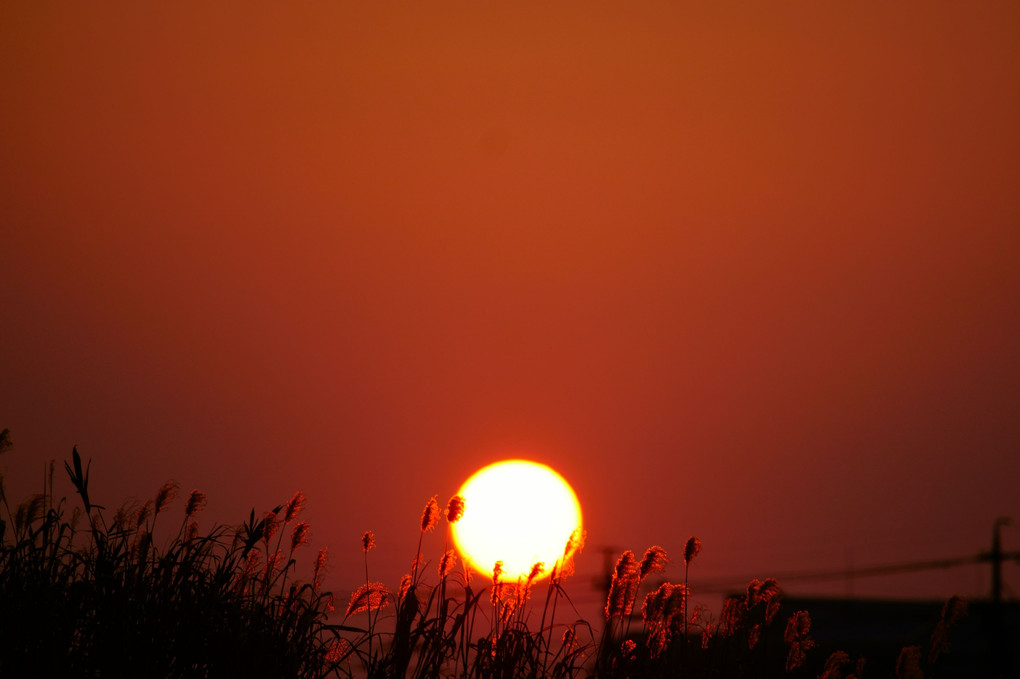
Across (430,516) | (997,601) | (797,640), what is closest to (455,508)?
(430,516)

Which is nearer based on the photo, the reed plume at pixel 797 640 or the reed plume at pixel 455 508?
the reed plume at pixel 455 508

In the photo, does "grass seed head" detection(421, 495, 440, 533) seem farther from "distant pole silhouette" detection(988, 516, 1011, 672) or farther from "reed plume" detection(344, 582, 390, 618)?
"distant pole silhouette" detection(988, 516, 1011, 672)

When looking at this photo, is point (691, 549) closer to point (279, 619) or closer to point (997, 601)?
point (279, 619)

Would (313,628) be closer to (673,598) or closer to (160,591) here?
(160,591)

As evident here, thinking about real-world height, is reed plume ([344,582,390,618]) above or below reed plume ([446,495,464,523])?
below

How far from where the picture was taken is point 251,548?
4.95 m

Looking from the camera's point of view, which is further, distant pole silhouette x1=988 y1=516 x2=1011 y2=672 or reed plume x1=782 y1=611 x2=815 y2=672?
distant pole silhouette x1=988 y1=516 x2=1011 y2=672

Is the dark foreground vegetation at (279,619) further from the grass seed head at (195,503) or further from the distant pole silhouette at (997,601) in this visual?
the distant pole silhouette at (997,601)

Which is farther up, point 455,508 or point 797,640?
point 455,508

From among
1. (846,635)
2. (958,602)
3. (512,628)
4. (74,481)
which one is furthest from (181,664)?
(846,635)

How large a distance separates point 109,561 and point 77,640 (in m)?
0.44

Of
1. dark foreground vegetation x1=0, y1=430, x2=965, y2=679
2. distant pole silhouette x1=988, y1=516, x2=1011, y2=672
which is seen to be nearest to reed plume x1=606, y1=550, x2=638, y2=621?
dark foreground vegetation x1=0, y1=430, x2=965, y2=679

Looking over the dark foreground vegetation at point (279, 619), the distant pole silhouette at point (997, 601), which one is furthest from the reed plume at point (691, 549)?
the distant pole silhouette at point (997, 601)

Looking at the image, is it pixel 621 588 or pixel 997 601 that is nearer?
pixel 621 588
